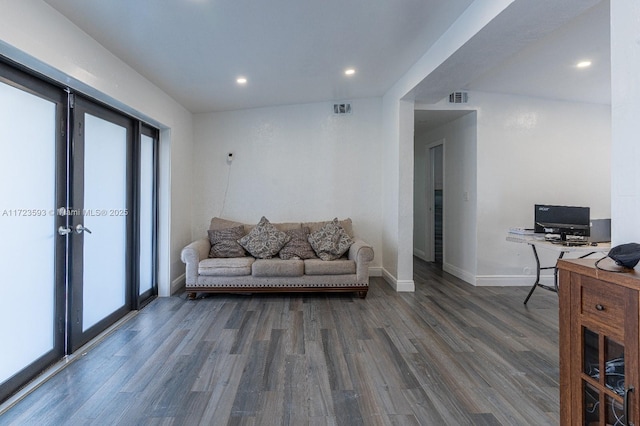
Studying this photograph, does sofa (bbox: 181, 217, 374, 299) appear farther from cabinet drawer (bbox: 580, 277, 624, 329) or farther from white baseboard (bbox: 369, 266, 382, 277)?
cabinet drawer (bbox: 580, 277, 624, 329)

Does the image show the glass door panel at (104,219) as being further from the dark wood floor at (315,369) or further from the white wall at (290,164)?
the white wall at (290,164)

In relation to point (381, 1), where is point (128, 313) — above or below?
Answer: below

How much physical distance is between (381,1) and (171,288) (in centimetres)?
388

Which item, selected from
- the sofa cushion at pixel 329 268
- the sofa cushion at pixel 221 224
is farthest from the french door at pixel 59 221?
the sofa cushion at pixel 329 268

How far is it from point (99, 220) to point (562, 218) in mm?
4820

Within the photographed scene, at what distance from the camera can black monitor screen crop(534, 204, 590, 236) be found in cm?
336

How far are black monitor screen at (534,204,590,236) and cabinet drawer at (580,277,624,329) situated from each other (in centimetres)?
275

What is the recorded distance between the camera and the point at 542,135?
4430 mm

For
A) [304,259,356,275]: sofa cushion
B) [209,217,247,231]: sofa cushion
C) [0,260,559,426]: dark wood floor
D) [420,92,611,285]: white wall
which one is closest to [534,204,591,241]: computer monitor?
[420,92,611,285]: white wall

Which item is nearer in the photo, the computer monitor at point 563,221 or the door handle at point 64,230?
the door handle at point 64,230

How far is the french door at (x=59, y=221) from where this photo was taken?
6.53 feet

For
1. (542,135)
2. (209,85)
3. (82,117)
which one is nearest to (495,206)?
(542,135)

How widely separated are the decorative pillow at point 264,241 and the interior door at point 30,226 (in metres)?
2.05

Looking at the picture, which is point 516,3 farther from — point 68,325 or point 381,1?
point 68,325
